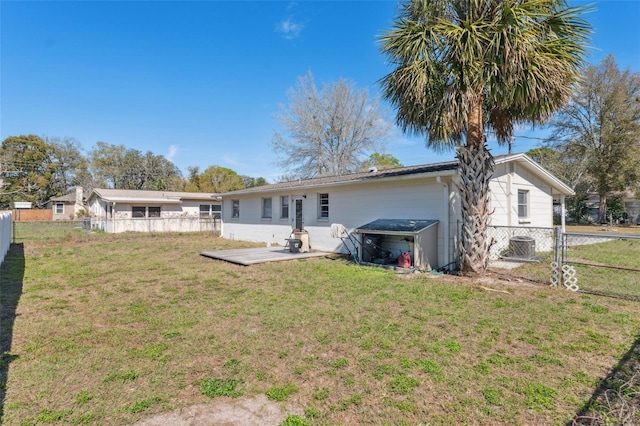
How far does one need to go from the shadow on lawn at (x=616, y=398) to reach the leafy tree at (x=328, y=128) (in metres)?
22.6

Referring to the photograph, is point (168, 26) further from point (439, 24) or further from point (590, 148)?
point (590, 148)

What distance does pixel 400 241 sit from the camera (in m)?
9.99

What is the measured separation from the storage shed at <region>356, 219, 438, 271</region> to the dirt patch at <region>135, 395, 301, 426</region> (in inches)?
252

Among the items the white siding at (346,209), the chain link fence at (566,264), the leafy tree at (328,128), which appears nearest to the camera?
the chain link fence at (566,264)

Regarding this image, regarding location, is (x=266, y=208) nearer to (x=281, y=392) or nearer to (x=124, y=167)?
(x=281, y=392)

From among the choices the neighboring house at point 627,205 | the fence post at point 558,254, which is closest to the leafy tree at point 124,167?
the fence post at point 558,254

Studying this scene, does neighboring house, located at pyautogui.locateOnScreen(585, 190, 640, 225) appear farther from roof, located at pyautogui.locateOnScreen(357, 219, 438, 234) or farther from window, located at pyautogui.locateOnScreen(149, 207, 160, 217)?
window, located at pyautogui.locateOnScreen(149, 207, 160, 217)

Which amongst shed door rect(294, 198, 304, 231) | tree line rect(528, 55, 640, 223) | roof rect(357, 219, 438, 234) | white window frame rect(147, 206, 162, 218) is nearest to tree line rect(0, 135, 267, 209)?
white window frame rect(147, 206, 162, 218)

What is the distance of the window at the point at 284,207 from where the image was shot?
1461 cm

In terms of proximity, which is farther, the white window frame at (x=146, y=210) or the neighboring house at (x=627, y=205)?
the neighboring house at (x=627, y=205)

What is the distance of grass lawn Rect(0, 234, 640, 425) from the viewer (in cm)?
271

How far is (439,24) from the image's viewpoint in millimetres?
7078

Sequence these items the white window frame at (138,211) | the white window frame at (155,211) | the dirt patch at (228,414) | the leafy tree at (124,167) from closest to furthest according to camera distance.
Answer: the dirt patch at (228,414) → the white window frame at (138,211) → the white window frame at (155,211) → the leafy tree at (124,167)

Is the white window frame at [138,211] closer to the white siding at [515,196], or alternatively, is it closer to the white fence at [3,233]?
the white fence at [3,233]
